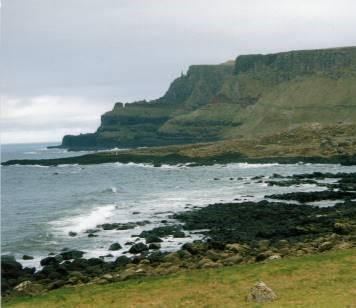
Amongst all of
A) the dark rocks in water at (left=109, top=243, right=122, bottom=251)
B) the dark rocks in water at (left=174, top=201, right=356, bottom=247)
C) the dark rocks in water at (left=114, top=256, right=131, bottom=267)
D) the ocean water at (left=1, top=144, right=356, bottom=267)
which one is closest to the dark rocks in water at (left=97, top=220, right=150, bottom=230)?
the ocean water at (left=1, top=144, right=356, bottom=267)

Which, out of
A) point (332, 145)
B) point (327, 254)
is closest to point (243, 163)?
point (332, 145)

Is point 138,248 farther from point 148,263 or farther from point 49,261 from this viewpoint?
point 148,263

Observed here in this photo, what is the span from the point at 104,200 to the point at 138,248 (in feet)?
134

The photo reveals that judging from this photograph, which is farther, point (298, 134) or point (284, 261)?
point (298, 134)

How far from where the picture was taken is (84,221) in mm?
60000

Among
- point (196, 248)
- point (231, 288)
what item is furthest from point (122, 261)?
point (231, 288)

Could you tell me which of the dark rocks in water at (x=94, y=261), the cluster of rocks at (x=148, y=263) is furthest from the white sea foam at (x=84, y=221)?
the dark rocks in water at (x=94, y=261)

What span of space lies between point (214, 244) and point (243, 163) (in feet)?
347

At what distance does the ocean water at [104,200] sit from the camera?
4866cm

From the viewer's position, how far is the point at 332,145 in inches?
5763

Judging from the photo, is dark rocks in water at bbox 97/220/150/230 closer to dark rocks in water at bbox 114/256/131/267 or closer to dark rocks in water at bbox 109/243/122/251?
dark rocks in water at bbox 109/243/122/251

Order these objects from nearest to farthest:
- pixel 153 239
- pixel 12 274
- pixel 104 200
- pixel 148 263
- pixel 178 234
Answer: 1. pixel 148 263
2. pixel 12 274
3. pixel 153 239
4. pixel 178 234
5. pixel 104 200

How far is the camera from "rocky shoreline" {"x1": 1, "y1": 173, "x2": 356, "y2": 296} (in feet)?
104

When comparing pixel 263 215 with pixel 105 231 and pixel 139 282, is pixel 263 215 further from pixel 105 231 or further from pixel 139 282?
pixel 139 282
